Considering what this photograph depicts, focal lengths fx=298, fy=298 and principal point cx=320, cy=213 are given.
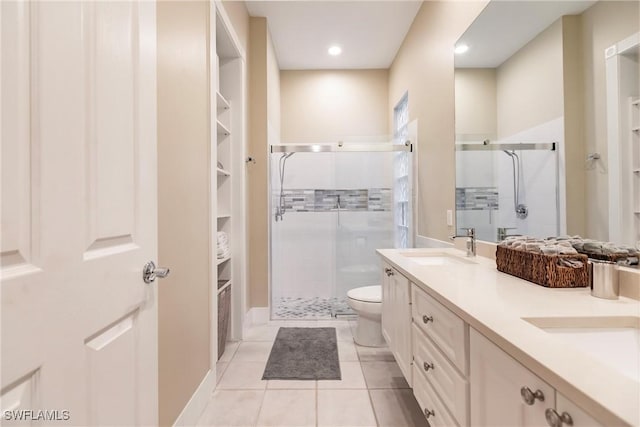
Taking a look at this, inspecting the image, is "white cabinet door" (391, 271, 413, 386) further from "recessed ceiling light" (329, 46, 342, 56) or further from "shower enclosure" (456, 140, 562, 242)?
"recessed ceiling light" (329, 46, 342, 56)

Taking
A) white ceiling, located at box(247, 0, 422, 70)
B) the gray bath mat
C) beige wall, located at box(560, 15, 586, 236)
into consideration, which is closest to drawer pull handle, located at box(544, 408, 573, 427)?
beige wall, located at box(560, 15, 586, 236)

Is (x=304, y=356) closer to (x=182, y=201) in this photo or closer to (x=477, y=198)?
(x=182, y=201)

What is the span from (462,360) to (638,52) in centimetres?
108

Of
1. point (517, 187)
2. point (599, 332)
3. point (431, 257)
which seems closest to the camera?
point (599, 332)

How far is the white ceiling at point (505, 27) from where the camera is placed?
4.03 feet

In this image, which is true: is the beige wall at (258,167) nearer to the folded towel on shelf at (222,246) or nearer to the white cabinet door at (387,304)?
the folded towel on shelf at (222,246)

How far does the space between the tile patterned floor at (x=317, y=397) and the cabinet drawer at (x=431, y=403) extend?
0.36 metres

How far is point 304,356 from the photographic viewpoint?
2203 millimetres

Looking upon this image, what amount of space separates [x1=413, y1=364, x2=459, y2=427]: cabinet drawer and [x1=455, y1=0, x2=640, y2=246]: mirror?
2.71ft

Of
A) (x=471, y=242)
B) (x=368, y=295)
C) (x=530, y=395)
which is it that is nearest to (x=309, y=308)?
(x=368, y=295)

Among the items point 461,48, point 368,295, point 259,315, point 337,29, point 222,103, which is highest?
point 337,29

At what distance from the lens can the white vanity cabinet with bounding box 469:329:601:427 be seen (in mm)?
541

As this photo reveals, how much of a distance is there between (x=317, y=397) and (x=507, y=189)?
61.6 inches

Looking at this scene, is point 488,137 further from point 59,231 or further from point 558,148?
point 59,231
